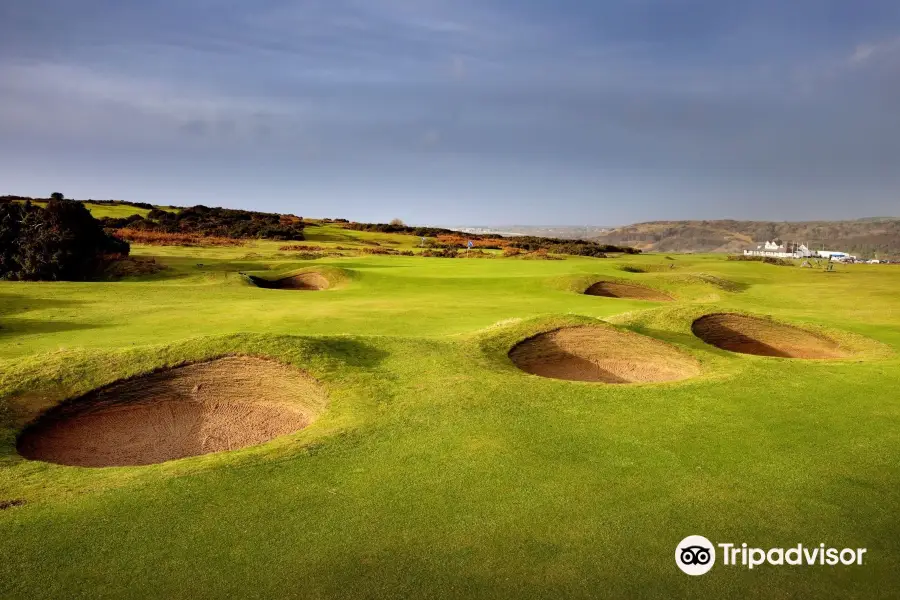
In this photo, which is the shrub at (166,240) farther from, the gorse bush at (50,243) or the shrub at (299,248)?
the gorse bush at (50,243)

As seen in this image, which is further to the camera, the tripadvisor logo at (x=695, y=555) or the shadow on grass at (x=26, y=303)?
the shadow on grass at (x=26, y=303)

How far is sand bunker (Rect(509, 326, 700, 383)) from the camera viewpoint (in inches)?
537

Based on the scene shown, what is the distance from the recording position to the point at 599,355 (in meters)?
14.3

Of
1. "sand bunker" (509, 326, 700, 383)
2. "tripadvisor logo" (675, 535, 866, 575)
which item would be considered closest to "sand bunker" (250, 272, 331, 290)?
"sand bunker" (509, 326, 700, 383)

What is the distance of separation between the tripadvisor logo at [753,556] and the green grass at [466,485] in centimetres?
10

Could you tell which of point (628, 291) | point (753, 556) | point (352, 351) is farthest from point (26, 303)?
point (628, 291)

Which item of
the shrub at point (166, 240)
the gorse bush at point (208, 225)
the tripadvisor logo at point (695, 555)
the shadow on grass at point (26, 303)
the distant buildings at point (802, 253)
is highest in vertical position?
the gorse bush at point (208, 225)

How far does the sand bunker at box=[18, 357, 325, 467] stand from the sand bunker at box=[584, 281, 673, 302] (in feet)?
72.7

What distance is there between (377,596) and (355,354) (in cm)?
746

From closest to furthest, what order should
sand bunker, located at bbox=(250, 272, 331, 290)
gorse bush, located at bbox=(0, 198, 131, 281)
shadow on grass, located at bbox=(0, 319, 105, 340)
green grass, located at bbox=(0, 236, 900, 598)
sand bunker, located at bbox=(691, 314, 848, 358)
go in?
1. green grass, located at bbox=(0, 236, 900, 598)
2. shadow on grass, located at bbox=(0, 319, 105, 340)
3. sand bunker, located at bbox=(691, 314, 848, 358)
4. gorse bush, located at bbox=(0, 198, 131, 281)
5. sand bunker, located at bbox=(250, 272, 331, 290)

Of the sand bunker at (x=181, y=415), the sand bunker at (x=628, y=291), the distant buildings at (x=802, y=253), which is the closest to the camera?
the sand bunker at (x=181, y=415)

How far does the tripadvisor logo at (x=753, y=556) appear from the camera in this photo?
4832mm

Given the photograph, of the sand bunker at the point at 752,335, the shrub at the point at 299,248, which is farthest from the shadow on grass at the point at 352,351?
the shrub at the point at 299,248

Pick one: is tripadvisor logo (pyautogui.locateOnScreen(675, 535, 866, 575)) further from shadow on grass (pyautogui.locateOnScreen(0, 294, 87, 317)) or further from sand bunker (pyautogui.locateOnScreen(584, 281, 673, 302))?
sand bunker (pyautogui.locateOnScreen(584, 281, 673, 302))
